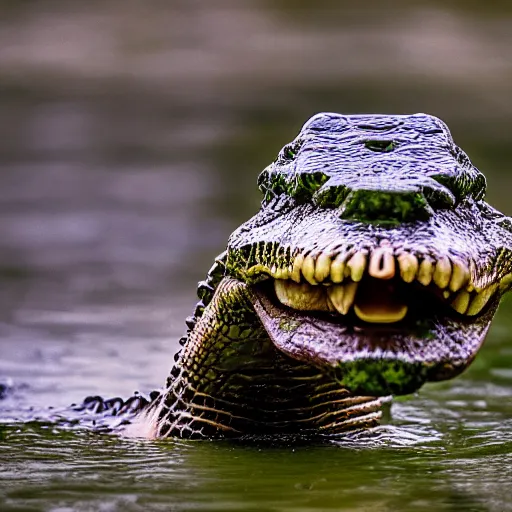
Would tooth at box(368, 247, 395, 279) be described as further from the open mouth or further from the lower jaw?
the lower jaw

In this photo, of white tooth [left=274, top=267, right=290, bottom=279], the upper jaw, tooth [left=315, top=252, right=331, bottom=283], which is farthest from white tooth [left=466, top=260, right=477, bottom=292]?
white tooth [left=274, top=267, right=290, bottom=279]

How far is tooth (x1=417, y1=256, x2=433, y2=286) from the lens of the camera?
2.82 m

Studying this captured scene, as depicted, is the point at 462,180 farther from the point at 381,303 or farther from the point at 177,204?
the point at 177,204

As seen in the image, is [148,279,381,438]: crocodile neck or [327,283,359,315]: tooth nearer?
[327,283,359,315]: tooth

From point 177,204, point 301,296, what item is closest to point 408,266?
point 301,296

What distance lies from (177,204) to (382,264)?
930 cm

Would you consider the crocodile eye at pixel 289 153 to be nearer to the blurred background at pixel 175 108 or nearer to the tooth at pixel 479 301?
the tooth at pixel 479 301

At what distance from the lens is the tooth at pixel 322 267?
292 centimetres

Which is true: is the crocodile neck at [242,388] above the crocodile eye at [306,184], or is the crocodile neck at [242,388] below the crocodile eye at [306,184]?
below

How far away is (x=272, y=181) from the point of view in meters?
3.62

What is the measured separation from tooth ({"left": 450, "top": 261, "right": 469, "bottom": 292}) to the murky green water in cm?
55

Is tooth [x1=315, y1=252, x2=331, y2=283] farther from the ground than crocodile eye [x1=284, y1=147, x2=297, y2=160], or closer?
closer

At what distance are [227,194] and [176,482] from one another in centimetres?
900

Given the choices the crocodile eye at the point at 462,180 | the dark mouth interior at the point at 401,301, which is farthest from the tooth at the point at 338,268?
the crocodile eye at the point at 462,180
